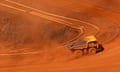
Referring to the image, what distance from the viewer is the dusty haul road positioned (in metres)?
4.87

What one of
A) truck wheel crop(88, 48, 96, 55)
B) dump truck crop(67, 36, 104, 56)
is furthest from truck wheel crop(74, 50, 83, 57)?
truck wheel crop(88, 48, 96, 55)

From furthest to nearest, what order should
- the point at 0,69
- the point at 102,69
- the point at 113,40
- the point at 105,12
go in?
the point at 105,12
the point at 113,40
the point at 0,69
the point at 102,69

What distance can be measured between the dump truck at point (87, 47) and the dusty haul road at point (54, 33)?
0.40 feet

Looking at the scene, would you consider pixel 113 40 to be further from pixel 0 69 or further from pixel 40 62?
pixel 0 69

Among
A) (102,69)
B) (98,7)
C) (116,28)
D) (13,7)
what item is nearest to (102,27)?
(116,28)

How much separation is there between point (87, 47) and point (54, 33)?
103 cm

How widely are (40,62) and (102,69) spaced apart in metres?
1.12

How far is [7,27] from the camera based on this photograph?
6.23 meters

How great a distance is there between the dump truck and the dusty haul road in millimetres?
122

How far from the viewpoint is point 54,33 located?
596cm

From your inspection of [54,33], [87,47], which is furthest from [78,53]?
[54,33]

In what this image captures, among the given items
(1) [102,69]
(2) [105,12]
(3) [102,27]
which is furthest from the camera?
(2) [105,12]

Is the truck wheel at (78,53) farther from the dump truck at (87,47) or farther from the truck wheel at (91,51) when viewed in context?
the truck wheel at (91,51)

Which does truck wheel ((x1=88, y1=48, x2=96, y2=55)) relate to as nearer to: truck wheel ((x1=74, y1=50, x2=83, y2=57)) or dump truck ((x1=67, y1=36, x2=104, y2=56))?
dump truck ((x1=67, y1=36, x2=104, y2=56))
